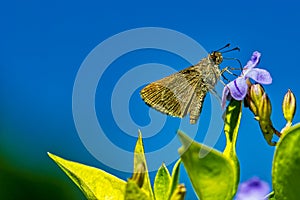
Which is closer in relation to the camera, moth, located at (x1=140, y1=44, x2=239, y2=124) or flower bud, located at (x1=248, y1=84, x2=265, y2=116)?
flower bud, located at (x1=248, y1=84, x2=265, y2=116)

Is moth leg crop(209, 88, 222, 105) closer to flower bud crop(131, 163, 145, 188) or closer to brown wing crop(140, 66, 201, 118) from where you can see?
brown wing crop(140, 66, 201, 118)

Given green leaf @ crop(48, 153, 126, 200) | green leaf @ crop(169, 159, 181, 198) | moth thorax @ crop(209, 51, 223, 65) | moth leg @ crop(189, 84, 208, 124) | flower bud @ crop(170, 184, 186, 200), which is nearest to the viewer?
flower bud @ crop(170, 184, 186, 200)

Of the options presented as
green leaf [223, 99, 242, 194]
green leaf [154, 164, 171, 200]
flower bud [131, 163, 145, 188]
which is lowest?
flower bud [131, 163, 145, 188]

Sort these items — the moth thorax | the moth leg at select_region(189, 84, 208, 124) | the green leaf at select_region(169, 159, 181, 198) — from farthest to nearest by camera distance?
the moth thorax, the moth leg at select_region(189, 84, 208, 124), the green leaf at select_region(169, 159, 181, 198)

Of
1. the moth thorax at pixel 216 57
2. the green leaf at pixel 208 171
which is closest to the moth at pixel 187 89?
the moth thorax at pixel 216 57

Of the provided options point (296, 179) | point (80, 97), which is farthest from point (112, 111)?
point (296, 179)

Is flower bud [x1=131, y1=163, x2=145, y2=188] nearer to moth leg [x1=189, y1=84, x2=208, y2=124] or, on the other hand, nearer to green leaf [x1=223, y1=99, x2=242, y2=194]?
green leaf [x1=223, y1=99, x2=242, y2=194]

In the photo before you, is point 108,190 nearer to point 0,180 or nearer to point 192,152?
point 192,152

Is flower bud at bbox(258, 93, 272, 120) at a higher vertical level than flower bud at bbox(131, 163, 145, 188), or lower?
higher

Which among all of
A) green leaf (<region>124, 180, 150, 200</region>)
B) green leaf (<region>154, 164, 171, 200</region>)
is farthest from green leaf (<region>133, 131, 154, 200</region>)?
green leaf (<region>124, 180, 150, 200</region>)
